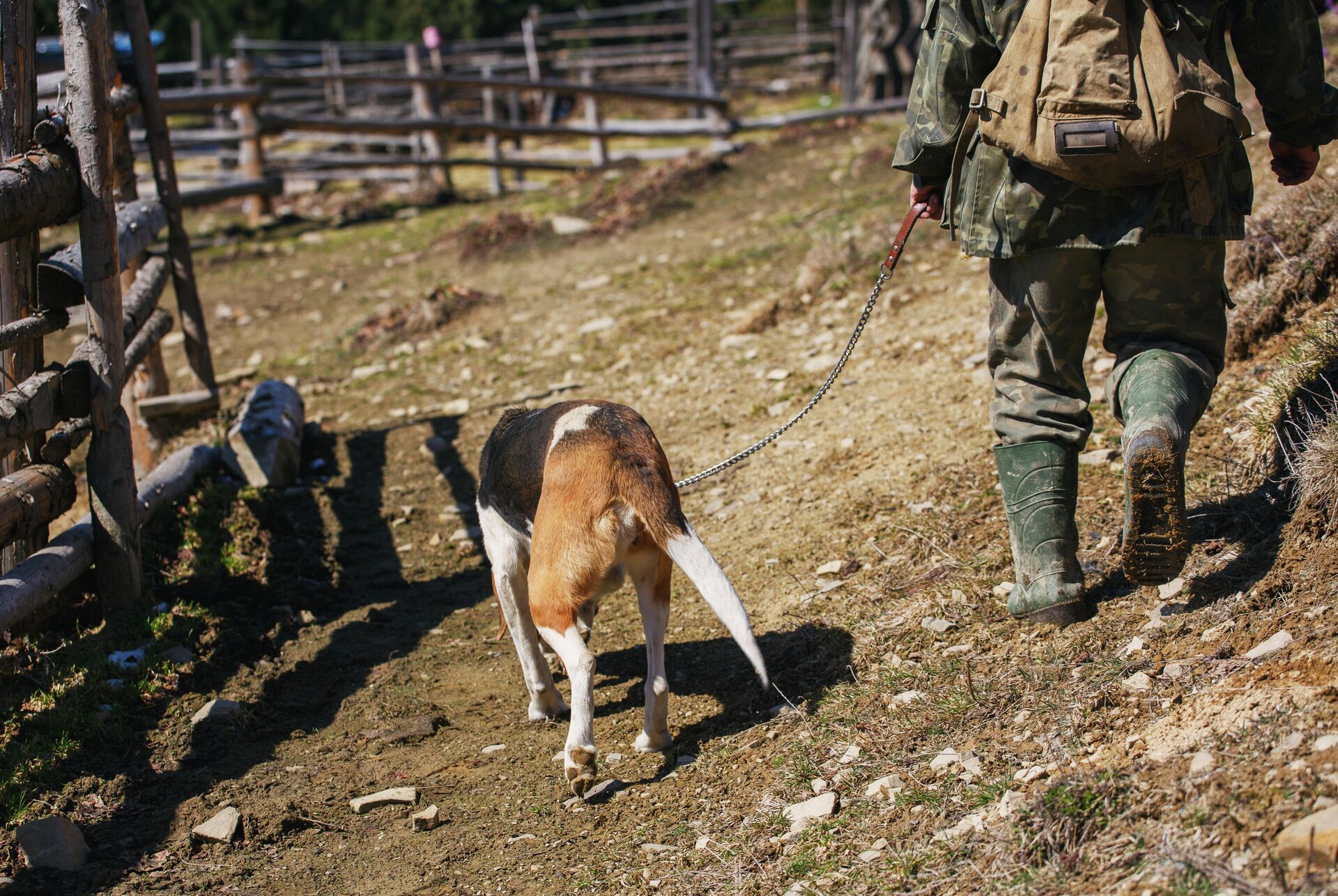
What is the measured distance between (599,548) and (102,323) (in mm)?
2805

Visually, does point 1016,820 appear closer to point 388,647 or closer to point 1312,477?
point 1312,477

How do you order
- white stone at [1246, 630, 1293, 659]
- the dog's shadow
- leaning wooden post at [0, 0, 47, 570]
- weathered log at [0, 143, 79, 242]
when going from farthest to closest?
1. leaning wooden post at [0, 0, 47, 570]
2. weathered log at [0, 143, 79, 242]
3. the dog's shadow
4. white stone at [1246, 630, 1293, 659]

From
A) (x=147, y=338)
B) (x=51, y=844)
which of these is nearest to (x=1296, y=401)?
(x=51, y=844)

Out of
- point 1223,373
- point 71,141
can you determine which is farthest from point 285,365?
point 1223,373

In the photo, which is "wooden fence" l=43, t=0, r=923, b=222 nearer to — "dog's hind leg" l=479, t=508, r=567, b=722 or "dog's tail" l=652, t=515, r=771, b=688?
"dog's hind leg" l=479, t=508, r=567, b=722

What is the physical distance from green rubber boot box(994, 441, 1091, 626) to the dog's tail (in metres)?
0.94

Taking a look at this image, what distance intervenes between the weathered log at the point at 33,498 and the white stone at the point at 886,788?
3418mm

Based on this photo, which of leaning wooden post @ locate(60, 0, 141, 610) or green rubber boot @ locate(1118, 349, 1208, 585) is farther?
leaning wooden post @ locate(60, 0, 141, 610)

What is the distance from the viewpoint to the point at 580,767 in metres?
3.58

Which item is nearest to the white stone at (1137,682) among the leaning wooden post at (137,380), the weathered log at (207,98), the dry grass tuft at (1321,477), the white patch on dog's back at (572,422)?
the dry grass tuft at (1321,477)

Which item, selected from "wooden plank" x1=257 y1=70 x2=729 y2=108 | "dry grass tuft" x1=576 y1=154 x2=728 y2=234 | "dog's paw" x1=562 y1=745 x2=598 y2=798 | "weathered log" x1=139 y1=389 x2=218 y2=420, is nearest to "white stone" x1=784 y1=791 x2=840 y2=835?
"dog's paw" x1=562 y1=745 x2=598 y2=798

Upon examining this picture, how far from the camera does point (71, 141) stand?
4934mm

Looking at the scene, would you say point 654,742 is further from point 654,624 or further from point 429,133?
point 429,133

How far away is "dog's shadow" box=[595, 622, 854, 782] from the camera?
4.01m
